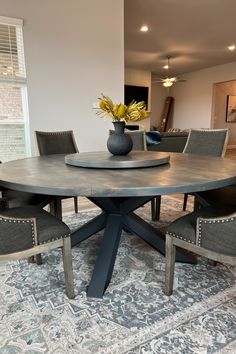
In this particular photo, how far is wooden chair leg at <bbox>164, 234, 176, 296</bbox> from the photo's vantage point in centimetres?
141

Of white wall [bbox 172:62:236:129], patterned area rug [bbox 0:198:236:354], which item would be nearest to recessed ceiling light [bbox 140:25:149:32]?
white wall [bbox 172:62:236:129]

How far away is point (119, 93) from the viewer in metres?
4.35

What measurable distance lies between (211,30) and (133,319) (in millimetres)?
6024

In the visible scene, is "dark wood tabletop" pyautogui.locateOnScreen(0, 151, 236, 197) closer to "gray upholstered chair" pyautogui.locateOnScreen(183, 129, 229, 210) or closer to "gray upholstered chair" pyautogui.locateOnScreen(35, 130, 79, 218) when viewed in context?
"gray upholstered chair" pyautogui.locateOnScreen(183, 129, 229, 210)

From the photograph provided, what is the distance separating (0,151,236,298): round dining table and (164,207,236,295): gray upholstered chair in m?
0.18

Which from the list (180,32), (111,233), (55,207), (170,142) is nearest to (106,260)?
A: (111,233)

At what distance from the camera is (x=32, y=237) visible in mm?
1281

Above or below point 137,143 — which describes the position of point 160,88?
above

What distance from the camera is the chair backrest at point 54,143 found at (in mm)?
2730

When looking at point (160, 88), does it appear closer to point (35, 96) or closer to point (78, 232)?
point (35, 96)

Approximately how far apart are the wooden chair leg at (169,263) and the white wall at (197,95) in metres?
8.19

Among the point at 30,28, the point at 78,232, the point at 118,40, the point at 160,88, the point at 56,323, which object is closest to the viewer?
the point at 56,323

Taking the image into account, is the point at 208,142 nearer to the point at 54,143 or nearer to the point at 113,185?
the point at 54,143

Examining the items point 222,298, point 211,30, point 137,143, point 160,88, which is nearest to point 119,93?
point 137,143
